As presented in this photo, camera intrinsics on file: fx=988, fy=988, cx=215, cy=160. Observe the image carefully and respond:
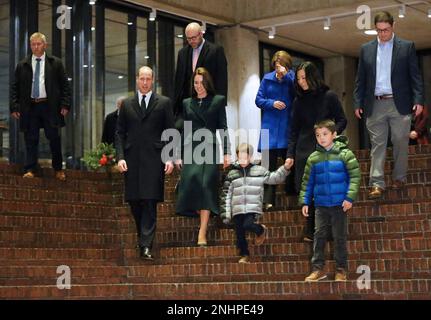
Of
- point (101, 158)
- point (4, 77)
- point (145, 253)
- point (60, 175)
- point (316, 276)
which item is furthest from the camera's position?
point (4, 77)

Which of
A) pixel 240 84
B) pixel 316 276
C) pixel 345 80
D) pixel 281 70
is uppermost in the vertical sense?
pixel 345 80

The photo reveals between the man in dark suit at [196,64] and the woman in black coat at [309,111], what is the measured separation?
105 centimetres

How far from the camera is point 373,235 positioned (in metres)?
9.12

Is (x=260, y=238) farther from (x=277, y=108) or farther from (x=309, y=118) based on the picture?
(x=277, y=108)

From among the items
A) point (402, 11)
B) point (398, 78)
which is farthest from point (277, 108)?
point (402, 11)

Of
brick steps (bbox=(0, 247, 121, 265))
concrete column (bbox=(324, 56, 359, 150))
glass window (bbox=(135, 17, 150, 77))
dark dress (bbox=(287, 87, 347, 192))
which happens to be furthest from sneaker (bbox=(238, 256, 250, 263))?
concrete column (bbox=(324, 56, 359, 150))

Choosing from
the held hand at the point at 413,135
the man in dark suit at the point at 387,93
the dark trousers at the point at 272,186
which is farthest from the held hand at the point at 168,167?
the held hand at the point at 413,135

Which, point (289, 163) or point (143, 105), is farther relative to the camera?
point (143, 105)

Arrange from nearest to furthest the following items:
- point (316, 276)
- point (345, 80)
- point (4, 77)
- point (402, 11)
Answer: point (316, 276) < point (4, 77) < point (402, 11) < point (345, 80)

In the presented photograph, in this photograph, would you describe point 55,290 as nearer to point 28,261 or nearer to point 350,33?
point 28,261

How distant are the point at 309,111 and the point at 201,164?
1195 mm

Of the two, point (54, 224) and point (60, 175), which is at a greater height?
point (60, 175)

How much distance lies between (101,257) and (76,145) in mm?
4827

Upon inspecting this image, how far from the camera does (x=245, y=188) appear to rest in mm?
9109
